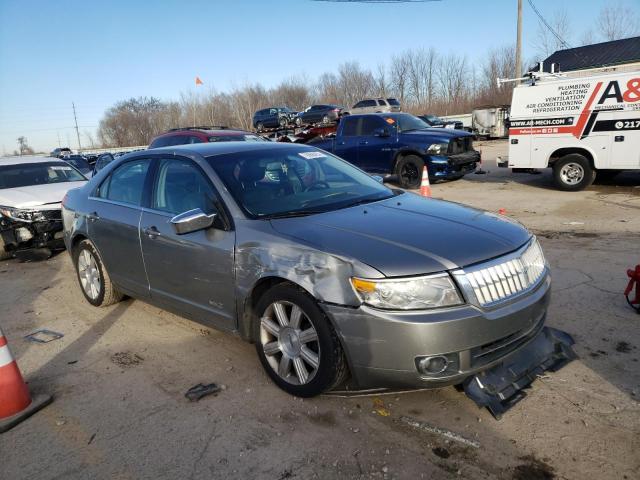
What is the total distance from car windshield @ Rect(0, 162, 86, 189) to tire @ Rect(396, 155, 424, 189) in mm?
7219

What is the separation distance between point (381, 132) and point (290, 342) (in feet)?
33.1

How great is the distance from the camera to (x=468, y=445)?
265 cm

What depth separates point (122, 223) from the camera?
4.38 metres

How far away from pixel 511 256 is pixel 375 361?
1051 mm

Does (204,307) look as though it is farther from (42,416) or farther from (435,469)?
(435,469)

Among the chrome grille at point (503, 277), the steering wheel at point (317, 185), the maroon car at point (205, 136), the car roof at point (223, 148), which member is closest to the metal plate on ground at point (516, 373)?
the chrome grille at point (503, 277)

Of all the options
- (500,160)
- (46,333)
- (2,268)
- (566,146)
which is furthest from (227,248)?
(500,160)

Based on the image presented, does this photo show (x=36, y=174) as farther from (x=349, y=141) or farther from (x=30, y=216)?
(x=349, y=141)

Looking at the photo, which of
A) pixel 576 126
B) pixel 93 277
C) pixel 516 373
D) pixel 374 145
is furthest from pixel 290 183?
pixel 374 145

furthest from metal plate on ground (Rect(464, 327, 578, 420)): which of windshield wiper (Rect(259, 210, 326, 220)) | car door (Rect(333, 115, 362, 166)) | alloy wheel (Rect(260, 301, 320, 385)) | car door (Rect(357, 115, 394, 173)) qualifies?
car door (Rect(333, 115, 362, 166))

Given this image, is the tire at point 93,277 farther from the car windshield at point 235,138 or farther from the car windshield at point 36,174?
the car windshield at point 235,138

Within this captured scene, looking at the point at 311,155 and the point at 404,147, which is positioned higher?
the point at 311,155

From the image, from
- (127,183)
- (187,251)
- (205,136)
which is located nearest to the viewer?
(187,251)

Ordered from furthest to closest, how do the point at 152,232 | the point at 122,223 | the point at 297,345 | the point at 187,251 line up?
the point at 122,223, the point at 152,232, the point at 187,251, the point at 297,345
